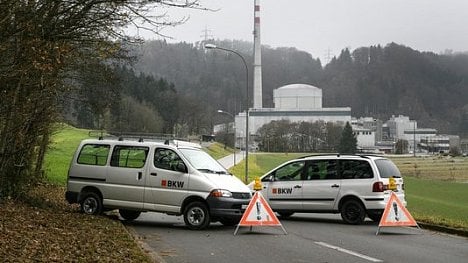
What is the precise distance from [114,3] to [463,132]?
147 meters

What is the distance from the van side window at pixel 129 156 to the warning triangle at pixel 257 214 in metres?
3.20

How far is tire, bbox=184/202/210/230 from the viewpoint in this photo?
13.3 meters

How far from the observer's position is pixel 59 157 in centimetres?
4069

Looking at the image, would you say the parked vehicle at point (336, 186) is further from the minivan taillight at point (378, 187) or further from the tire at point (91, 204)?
the tire at point (91, 204)

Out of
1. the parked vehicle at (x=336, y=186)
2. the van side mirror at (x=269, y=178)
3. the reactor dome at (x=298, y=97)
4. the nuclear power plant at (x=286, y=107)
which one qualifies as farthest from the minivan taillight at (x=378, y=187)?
the reactor dome at (x=298, y=97)

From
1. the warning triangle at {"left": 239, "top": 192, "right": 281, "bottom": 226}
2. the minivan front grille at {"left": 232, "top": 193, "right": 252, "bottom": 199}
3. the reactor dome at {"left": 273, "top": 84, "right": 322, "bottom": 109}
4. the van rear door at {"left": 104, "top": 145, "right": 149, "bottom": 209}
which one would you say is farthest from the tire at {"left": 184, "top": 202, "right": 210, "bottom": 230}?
the reactor dome at {"left": 273, "top": 84, "right": 322, "bottom": 109}

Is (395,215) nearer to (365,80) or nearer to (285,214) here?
(285,214)

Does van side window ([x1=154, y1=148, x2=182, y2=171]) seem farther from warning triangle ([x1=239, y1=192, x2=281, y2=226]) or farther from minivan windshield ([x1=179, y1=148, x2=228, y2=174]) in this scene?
warning triangle ([x1=239, y1=192, x2=281, y2=226])

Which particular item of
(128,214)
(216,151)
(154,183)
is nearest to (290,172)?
(154,183)

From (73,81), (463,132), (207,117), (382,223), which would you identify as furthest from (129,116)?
(463,132)

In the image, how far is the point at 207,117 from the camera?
11694 cm

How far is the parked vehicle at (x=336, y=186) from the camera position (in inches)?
593

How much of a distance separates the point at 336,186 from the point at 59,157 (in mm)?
29169

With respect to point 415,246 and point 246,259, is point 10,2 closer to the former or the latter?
point 246,259
